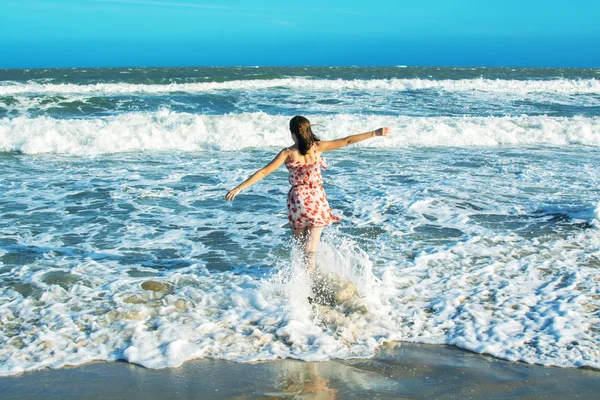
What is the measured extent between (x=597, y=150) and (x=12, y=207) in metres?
12.0

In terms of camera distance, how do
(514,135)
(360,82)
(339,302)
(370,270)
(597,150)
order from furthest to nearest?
1. (360,82)
2. (514,135)
3. (597,150)
4. (370,270)
5. (339,302)

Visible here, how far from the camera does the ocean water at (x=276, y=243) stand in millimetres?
4668

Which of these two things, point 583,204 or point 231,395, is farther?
point 583,204

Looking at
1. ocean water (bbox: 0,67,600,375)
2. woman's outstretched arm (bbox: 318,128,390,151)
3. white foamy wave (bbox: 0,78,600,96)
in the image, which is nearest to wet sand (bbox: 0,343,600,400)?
ocean water (bbox: 0,67,600,375)

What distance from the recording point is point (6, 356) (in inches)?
171

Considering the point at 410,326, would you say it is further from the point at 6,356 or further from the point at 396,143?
the point at 396,143

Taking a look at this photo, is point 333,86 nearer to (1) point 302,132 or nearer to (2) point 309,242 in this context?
(2) point 309,242

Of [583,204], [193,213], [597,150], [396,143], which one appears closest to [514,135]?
[597,150]

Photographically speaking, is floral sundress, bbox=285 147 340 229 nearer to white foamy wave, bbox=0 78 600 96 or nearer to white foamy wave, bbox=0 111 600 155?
white foamy wave, bbox=0 111 600 155

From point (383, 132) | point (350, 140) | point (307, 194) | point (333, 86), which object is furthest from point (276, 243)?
point (333, 86)

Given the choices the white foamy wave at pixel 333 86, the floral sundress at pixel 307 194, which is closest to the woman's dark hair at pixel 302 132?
the floral sundress at pixel 307 194

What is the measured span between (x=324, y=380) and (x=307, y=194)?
1.63 metres

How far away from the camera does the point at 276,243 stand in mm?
7164

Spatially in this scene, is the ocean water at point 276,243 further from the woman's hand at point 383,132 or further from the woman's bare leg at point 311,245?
the woman's hand at point 383,132
